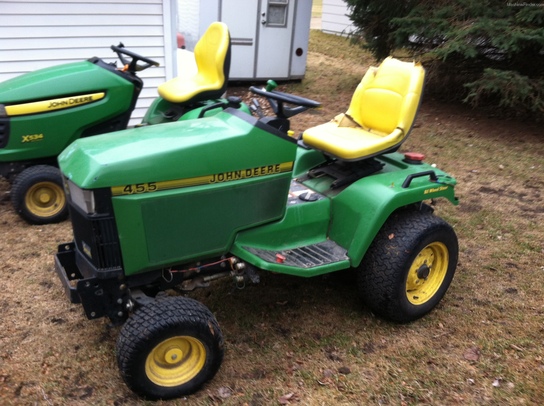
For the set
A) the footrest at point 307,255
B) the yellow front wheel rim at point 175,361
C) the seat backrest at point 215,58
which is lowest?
the yellow front wheel rim at point 175,361

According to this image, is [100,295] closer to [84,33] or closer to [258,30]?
[84,33]

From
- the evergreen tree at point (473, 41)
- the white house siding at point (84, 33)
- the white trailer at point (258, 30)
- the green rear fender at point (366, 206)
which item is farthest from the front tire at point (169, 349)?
the white trailer at point (258, 30)

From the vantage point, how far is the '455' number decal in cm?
240

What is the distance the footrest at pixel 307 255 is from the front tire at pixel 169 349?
46cm

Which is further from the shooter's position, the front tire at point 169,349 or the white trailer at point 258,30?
the white trailer at point 258,30

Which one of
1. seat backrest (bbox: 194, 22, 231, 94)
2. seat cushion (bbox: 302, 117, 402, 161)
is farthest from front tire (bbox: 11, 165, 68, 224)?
seat cushion (bbox: 302, 117, 402, 161)

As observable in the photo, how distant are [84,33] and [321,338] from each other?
474 centimetres

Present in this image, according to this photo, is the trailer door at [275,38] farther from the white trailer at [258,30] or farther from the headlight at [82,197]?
the headlight at [82,197]

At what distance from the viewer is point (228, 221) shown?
2729mm

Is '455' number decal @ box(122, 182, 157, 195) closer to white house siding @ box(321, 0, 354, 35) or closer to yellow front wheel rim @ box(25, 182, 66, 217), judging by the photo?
yellow front wheel rim @ box(25, 182, 66, 217)

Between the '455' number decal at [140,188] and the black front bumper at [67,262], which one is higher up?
the '455' number decal at [140,188]

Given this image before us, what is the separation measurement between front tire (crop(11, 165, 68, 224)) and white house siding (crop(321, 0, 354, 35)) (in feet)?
34.5

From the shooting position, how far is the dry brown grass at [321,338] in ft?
8.80

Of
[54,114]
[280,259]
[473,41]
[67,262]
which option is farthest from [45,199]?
[473,41]
